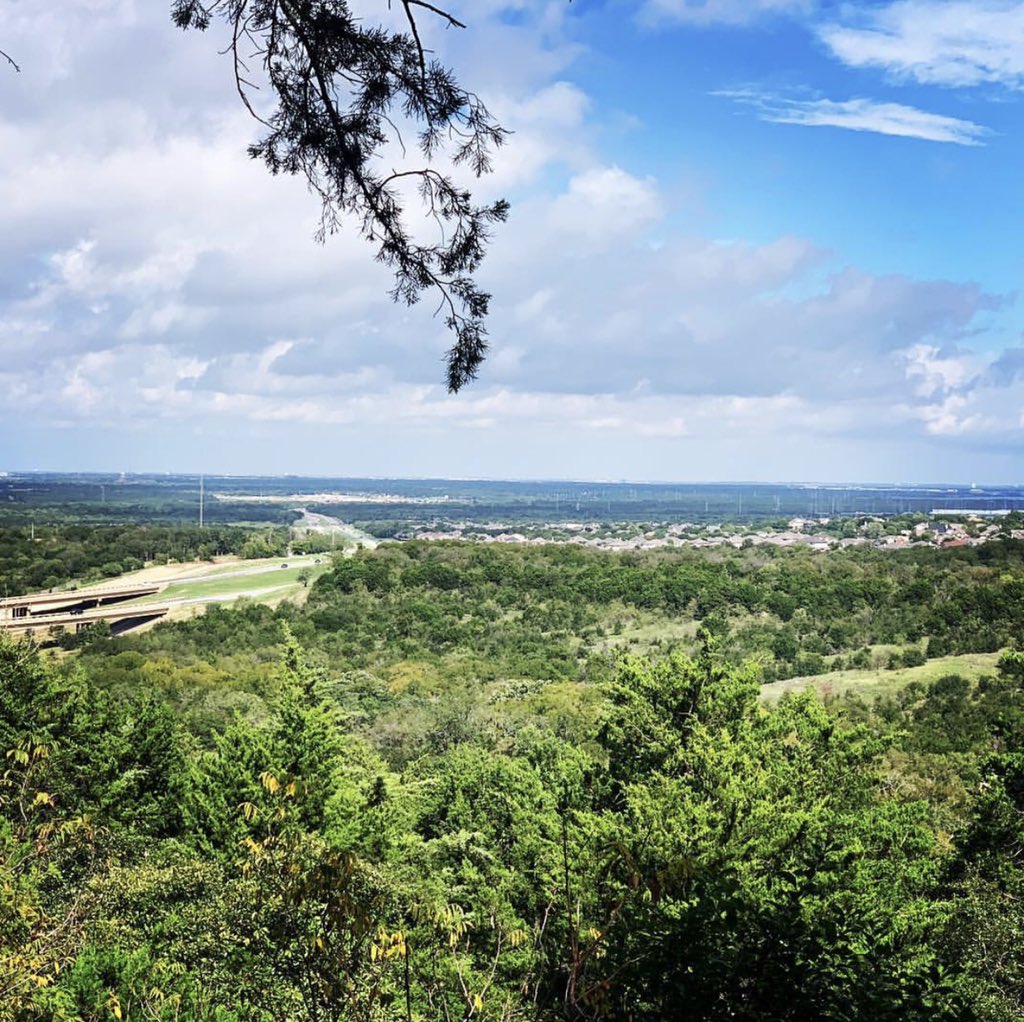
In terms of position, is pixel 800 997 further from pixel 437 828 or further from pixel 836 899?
pixel 437 828

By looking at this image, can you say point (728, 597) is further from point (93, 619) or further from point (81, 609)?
point (81, 609)

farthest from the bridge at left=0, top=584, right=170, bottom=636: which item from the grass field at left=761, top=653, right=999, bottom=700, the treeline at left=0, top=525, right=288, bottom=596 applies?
the grass field at left=761, top=653, right=999, bottom=700

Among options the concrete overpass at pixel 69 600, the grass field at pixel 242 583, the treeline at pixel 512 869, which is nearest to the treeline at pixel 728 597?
the grass field at pixel 242 583

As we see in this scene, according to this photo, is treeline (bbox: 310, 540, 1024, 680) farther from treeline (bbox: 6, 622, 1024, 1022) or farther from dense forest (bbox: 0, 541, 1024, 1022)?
treeline (bbox: 6, 622, 1024, 1022)

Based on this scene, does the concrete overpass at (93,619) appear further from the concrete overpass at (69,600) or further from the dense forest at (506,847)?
the dense forest at (506,847)

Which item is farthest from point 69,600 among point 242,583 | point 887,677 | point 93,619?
point 887,677

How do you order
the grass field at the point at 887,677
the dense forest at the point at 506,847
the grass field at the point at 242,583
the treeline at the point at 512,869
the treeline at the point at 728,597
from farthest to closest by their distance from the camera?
the grass field at the point at 242,583 → the treeline at the point at 728,597 → the grass field at the point at 887,677 → the dense forest at the point at 506,847 → the treeline at the point at 512,869
